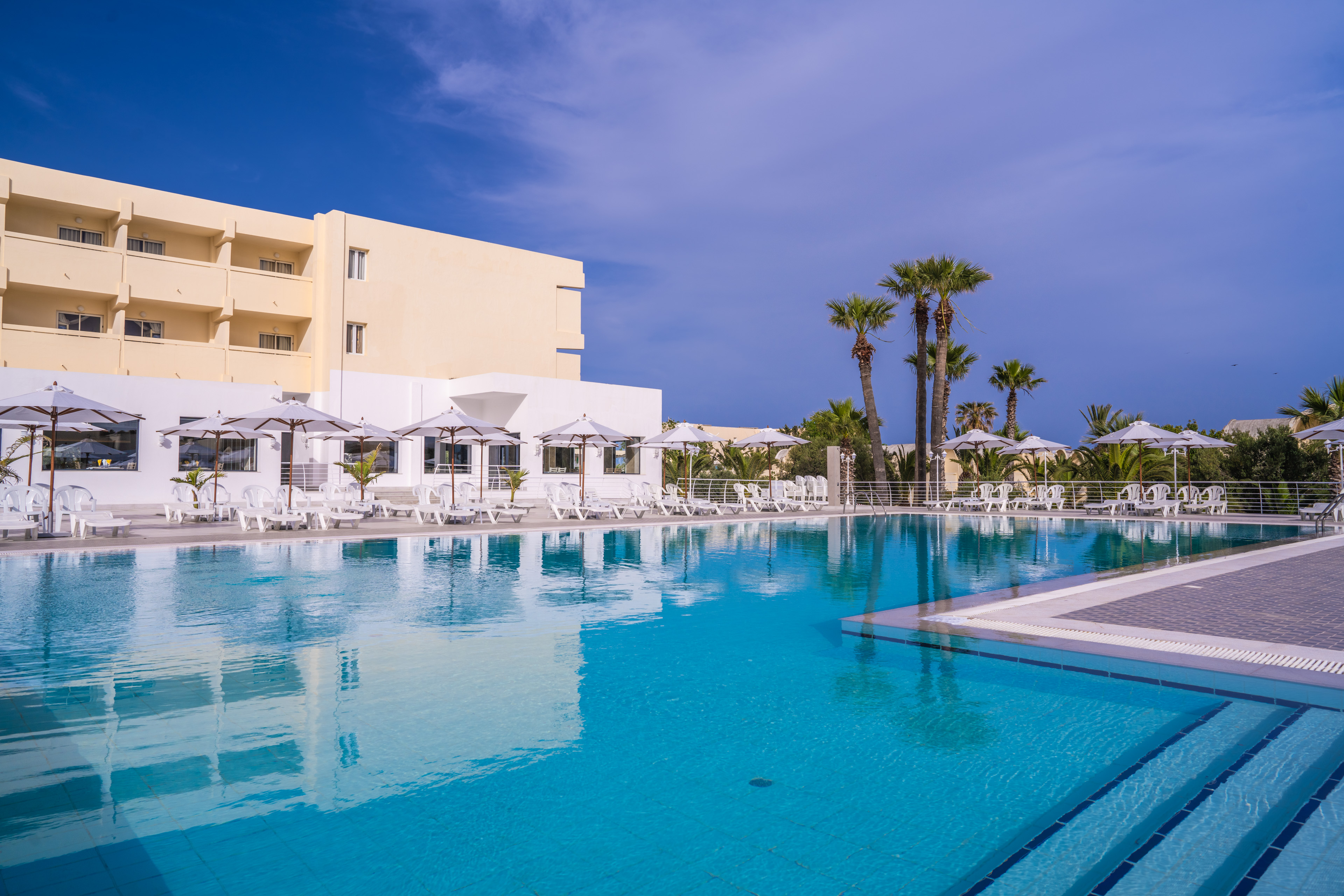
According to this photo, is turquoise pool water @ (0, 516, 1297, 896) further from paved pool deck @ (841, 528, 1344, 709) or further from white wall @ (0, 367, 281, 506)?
white wall @ (0, 367, 281, 506)

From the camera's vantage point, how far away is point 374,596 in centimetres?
891

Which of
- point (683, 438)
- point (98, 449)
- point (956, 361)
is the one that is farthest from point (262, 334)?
point (956, 361)

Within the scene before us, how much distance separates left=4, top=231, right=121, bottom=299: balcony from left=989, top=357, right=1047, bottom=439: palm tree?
115ft

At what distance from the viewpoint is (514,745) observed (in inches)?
168

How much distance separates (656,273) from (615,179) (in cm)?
2864

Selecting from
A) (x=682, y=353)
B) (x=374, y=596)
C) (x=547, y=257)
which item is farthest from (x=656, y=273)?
(x=374, y=596)

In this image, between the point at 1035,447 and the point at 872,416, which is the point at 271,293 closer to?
the point at 872,416

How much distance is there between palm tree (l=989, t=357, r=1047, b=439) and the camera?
35719 millimetres

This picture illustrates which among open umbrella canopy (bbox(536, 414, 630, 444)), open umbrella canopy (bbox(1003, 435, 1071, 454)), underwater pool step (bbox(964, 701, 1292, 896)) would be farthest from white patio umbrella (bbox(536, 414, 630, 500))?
underwater pool step (bbox(964, 701, 1292, 896))

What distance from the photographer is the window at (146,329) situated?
24984mm

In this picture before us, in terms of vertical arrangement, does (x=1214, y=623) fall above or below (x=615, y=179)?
below

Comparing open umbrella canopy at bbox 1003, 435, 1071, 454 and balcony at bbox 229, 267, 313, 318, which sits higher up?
balcony at bbox 229, 267, 313, 318

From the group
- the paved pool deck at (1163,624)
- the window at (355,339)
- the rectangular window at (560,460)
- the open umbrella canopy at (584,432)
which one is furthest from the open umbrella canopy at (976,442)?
the window at (355,339)

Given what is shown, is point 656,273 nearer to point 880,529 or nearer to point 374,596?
point 880,529
